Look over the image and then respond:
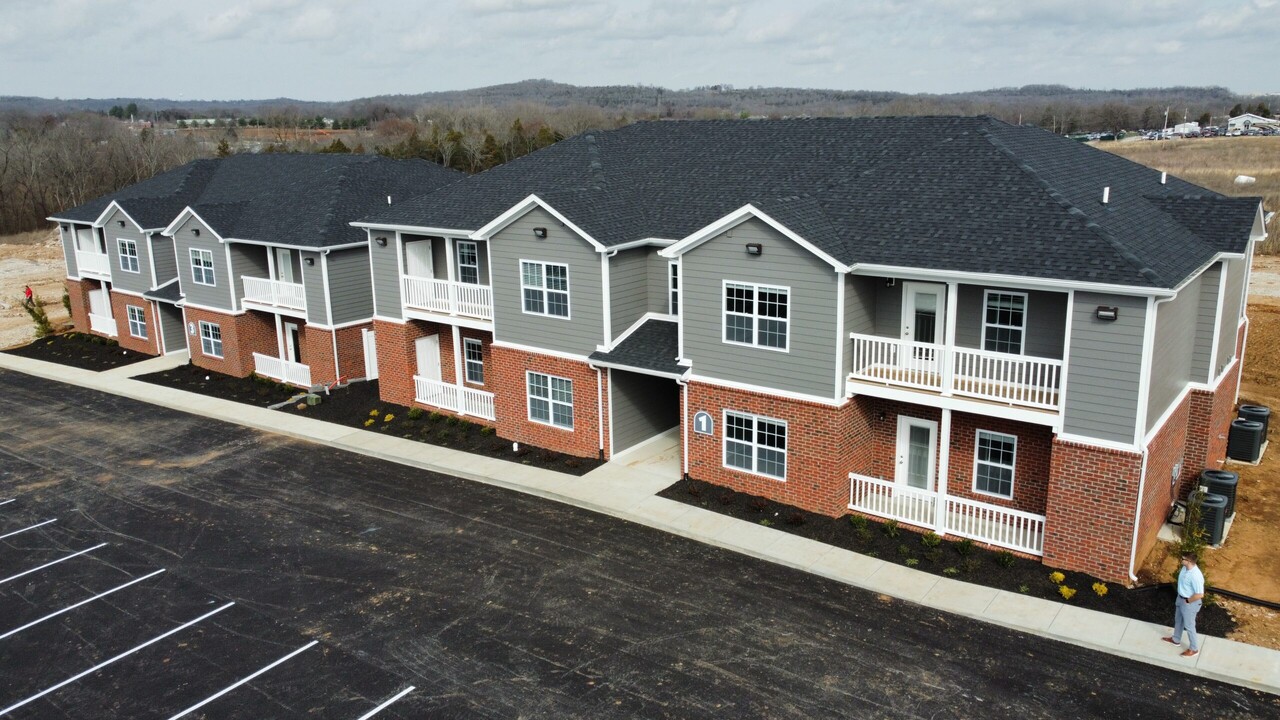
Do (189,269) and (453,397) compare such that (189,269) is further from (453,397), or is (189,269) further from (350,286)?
(453,397)

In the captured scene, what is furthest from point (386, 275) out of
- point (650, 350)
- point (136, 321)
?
point (136, 321)

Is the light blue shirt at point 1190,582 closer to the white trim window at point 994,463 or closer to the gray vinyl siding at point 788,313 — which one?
the white trim window at point 994,463

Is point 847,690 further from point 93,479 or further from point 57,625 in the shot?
point 93,479

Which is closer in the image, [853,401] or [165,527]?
[853,401]

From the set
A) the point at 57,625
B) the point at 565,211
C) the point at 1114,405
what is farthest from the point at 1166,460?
the point at 57,625

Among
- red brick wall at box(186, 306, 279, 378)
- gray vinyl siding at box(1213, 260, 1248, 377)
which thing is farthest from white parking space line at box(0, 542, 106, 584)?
gray vinyl siding at box(1213, 260, 1248, 377)

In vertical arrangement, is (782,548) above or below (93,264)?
below
